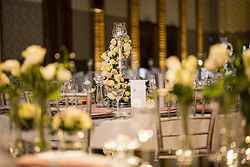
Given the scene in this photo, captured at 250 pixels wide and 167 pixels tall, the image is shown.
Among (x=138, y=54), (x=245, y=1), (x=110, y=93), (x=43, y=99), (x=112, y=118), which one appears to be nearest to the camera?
(x=43, y=99)

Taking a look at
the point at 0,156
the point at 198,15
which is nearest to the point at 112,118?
the point at 0,156

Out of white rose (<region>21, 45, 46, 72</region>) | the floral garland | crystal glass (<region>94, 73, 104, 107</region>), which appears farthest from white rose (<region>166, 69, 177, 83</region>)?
crystal glass (<region>94, 73, 104, 107</region>)

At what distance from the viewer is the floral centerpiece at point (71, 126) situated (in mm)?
2307

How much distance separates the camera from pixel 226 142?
9.41ft

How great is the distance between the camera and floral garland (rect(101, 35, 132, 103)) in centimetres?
495

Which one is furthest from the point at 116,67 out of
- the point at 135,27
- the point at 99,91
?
the point at 135,27

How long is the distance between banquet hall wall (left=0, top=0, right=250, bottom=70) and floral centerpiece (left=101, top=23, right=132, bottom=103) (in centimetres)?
493

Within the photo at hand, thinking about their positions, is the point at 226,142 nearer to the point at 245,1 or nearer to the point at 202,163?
the point at 202,163

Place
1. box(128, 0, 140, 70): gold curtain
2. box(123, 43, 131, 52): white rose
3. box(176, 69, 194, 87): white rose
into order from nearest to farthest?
box(176, 69, 194, 87): white rose, box(123, 43, 131, 52): white rose, box(128, 0, 140, 70): gold curtain

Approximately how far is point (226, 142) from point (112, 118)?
1.58 metres

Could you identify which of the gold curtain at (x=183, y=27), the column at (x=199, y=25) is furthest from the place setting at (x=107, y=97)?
the column at (x=199, y=25)

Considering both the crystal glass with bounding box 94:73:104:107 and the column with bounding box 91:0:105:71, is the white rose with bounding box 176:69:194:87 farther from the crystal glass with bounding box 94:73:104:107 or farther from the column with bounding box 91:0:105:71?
the column with bounding box 91:0:105:71

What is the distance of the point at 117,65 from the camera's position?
5.13m

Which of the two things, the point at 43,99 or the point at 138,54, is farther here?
the point at 138,54
